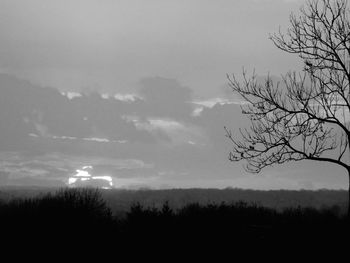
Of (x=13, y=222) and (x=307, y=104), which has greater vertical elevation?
(x=307, y=104)

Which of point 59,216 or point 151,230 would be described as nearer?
point 151,230

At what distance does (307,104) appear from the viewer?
61.2 ft

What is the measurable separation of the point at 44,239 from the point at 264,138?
8.90 meters

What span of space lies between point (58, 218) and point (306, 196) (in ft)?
172

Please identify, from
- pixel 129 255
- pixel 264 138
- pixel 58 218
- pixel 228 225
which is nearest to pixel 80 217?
pixel 58 218

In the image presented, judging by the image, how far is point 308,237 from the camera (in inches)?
597

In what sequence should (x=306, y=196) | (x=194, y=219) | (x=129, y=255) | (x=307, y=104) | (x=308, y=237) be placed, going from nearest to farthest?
(x=129, y=255) → (x=308, y=237) → (x=194, y=219) → (x=307, y=104) → (x=306, y=196)

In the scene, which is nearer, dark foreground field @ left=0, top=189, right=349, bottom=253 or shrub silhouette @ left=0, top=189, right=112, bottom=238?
dark foreground field @ left=0, top=189, right=349, bottom=253

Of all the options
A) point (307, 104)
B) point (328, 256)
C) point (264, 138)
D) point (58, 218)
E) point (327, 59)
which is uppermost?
point (327, 59)

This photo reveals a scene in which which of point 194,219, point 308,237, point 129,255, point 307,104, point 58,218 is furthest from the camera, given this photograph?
point 307,104

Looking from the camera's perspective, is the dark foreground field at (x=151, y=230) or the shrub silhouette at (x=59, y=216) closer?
the dark foreground field at (x=151, y=230)

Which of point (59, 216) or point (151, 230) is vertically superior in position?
point (59, 216)

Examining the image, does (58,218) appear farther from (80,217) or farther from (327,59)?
(327,59)

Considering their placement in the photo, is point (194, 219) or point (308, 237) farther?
point (194, 219)
